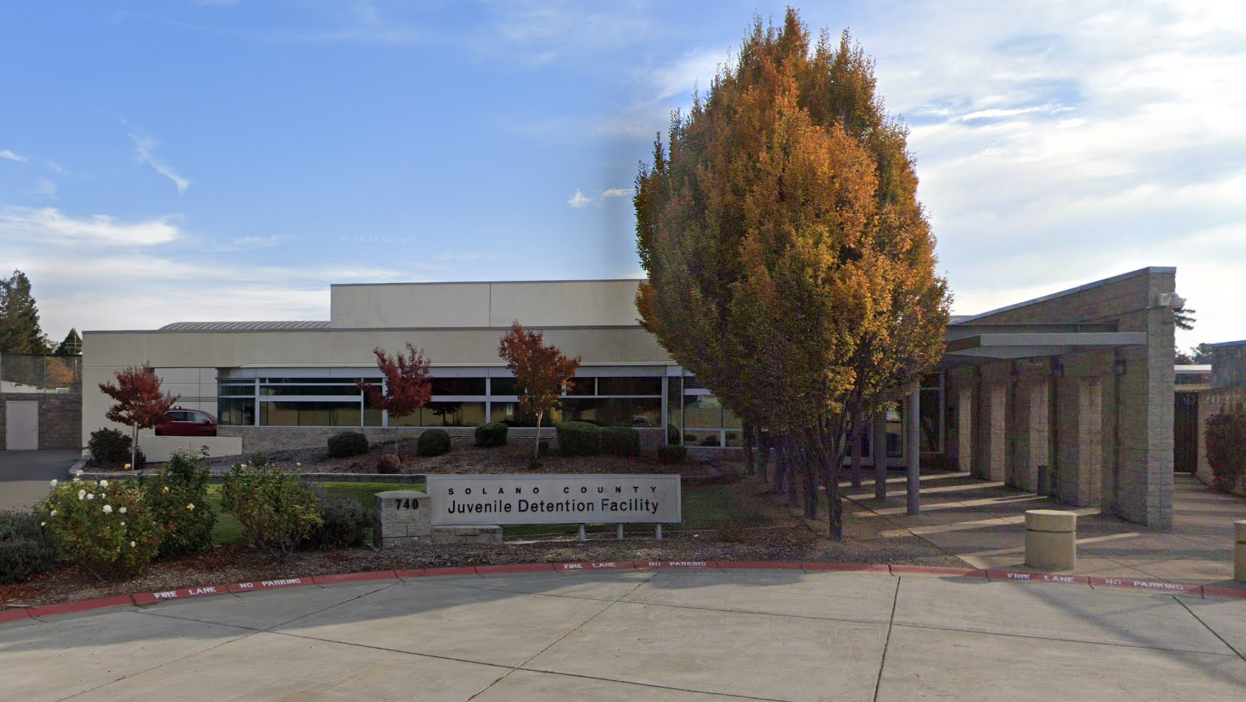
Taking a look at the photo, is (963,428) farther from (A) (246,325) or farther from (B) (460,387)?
(A) (246,325)

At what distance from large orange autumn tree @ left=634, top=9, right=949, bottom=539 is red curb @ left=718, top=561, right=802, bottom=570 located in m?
2.29

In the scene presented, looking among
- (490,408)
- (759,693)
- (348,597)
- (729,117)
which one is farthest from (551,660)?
(490,408)

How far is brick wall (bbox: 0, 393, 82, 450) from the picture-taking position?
39.3 m

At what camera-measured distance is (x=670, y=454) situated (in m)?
27.0

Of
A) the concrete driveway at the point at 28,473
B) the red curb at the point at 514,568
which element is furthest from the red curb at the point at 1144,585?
the concrete driveway at the point at 28,473

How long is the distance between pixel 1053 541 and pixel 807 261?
4967 millimetres

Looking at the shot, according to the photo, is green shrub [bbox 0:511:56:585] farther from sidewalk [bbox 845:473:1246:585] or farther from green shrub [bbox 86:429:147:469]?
green shrub [bbox 86:429:147:469]

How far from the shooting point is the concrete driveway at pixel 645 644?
711cm

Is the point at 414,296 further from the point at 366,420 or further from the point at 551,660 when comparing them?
the point at 551,660

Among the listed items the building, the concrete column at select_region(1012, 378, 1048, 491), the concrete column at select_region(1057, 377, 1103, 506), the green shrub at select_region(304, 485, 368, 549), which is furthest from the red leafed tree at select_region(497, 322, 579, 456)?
the concrete column at select_region(1057, 377, 1103, 506)

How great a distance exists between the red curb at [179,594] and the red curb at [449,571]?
7.97ft

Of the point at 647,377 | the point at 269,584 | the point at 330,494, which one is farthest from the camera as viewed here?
the point at 647,377

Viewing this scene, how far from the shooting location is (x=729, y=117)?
59.5 feet

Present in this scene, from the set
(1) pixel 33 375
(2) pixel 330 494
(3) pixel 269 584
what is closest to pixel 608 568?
(3) pixel 269 584
